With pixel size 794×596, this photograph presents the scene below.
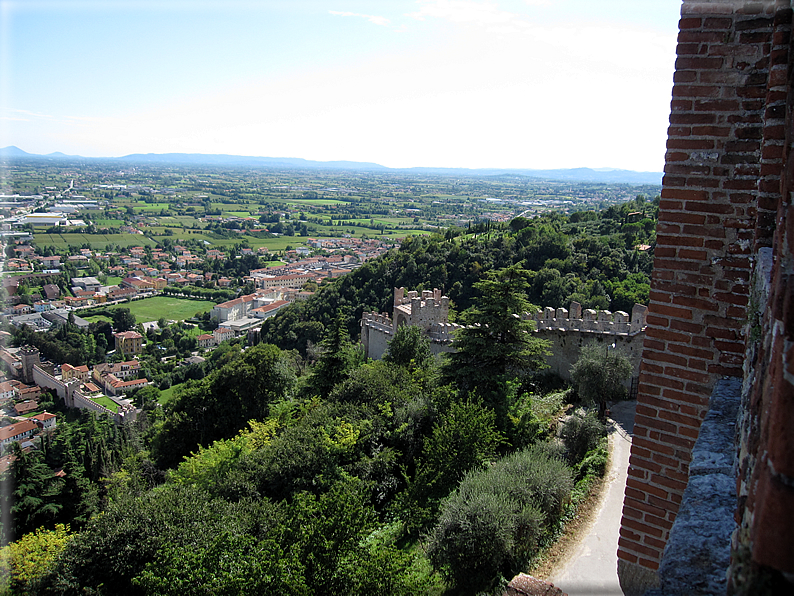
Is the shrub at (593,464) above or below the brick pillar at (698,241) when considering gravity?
below

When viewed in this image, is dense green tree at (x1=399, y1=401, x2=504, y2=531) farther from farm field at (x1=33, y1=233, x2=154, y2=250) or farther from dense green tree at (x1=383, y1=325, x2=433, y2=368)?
farm field at (x1=33, y1=233, x2=154, y2=250)

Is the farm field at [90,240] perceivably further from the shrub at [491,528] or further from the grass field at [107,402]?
the shrub at [491,528]

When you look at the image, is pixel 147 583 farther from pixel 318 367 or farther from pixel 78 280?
pixel 78 280

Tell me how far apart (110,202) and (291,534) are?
183926 millimetres

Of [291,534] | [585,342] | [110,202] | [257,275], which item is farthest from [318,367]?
[110,202]

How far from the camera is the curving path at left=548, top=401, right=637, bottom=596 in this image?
278 inches

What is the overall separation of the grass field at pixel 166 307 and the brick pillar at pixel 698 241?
8324 cm

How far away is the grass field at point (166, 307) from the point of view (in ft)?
263

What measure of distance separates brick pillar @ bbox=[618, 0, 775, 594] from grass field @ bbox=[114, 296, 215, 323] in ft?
273

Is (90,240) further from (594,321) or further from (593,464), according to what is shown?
(593,464)

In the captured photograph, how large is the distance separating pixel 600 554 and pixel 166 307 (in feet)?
290

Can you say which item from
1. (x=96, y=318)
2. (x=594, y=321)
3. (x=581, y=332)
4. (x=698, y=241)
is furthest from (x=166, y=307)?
(x=698, y=241)

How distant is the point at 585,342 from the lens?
15.4 m

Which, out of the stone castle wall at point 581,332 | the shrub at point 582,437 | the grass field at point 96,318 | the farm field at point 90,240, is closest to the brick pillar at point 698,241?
the shrub at point 582,437
